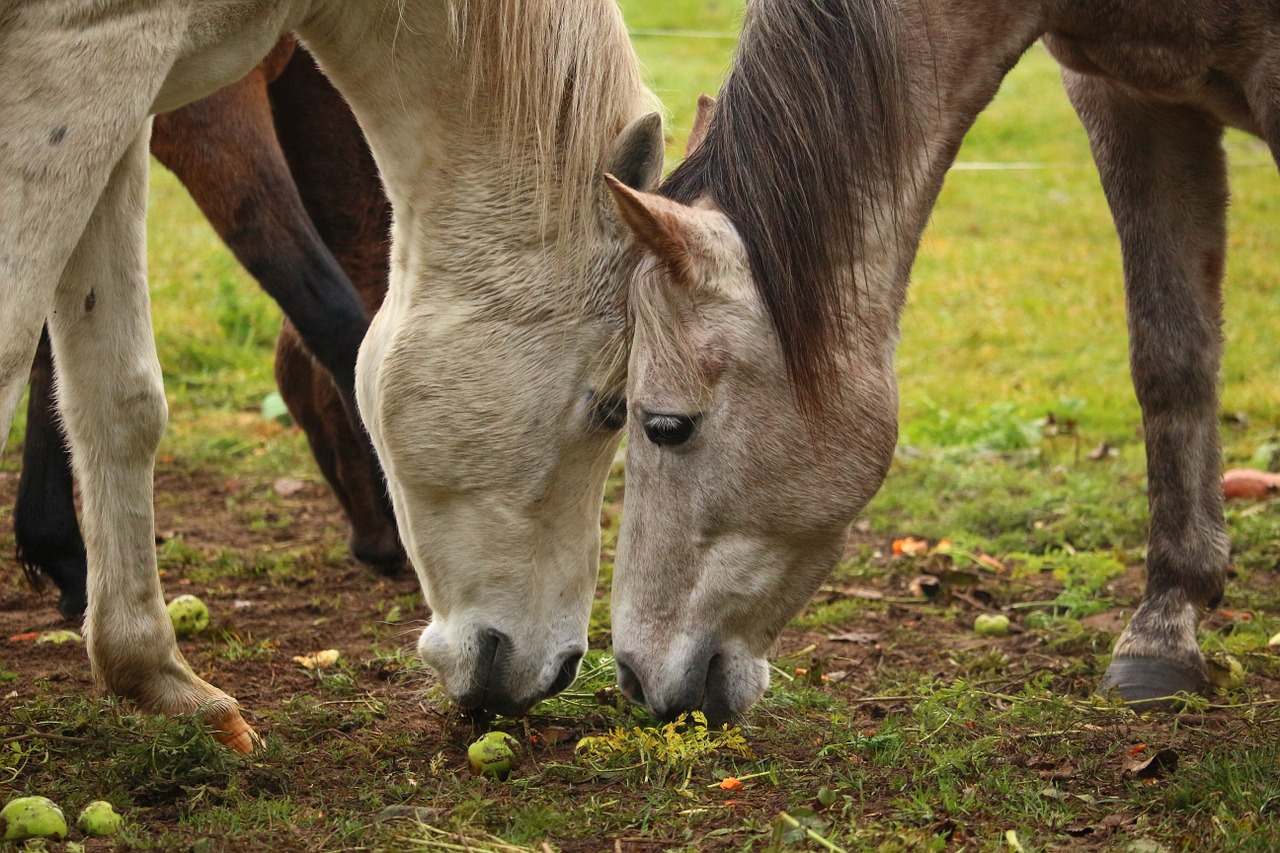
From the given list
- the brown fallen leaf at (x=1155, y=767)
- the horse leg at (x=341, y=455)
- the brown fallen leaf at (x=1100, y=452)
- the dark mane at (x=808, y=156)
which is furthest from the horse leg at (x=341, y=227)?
the brown fallen leaf at (x=1100, y=452)

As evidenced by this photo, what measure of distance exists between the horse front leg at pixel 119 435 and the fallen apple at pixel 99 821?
0.58m

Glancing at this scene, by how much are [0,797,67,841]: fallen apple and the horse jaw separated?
3.69 ft

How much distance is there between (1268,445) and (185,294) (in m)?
6.35

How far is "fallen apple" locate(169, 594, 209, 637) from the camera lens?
3.65 m

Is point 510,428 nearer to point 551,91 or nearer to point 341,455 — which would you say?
point 551,91

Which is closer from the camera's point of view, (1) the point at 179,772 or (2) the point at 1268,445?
(1) the point at 179,772

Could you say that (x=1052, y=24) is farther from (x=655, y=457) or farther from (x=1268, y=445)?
(x=1268, y=445)

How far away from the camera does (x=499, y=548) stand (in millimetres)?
2877

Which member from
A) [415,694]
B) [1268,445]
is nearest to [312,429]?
[415,694]

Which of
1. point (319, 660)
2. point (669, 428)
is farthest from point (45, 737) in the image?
point (669, 428)

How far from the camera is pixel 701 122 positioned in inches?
119

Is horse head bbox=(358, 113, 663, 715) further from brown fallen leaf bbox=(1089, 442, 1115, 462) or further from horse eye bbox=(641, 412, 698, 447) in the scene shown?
brown fallen leaf bbox=(1089, 442, 1115, 462)

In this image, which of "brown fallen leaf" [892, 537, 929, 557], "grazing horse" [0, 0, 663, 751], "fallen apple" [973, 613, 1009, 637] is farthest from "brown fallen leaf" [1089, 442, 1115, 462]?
"grazing horse" [0, 0, 663, 751]

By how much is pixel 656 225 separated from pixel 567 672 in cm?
108
